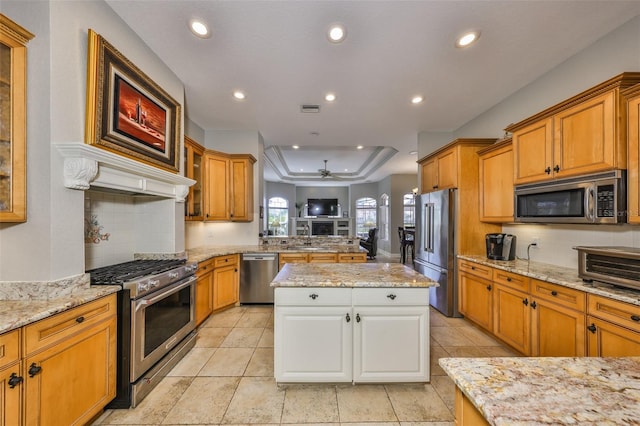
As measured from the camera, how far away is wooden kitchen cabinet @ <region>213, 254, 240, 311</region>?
361 cm

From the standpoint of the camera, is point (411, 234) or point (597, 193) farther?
point (411, 234)

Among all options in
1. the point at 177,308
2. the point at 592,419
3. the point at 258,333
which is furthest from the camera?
the point at 258,333

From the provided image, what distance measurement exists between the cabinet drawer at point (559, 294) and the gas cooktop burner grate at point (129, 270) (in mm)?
3331

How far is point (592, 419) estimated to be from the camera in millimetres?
614

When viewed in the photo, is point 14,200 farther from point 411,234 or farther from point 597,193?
point 411,234

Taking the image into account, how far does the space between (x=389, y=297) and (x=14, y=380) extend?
2150mm

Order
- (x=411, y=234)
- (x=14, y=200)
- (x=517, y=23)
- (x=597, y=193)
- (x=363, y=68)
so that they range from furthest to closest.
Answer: (x=411, y=234)
(x=363, y=68)
(x=517, y=23)
(x=597, y=193)
(x=14, y=200)

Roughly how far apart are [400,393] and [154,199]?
9.81 ft

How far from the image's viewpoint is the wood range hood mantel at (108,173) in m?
1.61

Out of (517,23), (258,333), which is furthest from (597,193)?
(258,333)

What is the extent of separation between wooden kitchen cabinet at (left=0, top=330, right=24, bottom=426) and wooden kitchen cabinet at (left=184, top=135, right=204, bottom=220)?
7.44ft

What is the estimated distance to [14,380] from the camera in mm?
1211

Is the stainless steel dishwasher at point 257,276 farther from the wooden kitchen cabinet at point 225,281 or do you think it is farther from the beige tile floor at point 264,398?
the beige tile floor at point 264,398

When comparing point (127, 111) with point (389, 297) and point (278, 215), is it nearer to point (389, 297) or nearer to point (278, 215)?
point (389, 297)
